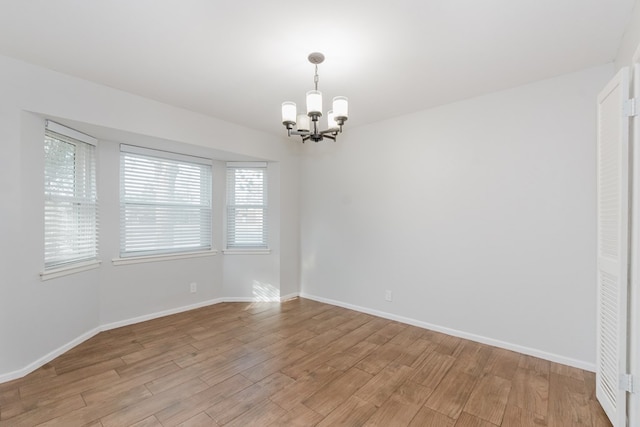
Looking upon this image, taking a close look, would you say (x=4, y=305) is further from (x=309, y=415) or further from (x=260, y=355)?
(x=309, y=415)

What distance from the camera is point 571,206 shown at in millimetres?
2535

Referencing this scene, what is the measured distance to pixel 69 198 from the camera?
2881 mm

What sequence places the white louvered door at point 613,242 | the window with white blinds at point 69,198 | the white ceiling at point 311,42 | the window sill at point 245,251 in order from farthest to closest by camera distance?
the window sill at point 245,251 → the window with white blinds at point 69,198 → the white ceiling at point 311,42 → the white louvered door at point 613,242

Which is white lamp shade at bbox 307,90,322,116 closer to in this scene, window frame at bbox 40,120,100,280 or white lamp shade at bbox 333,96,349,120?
white lamp shade at bbox 333,96,349,120

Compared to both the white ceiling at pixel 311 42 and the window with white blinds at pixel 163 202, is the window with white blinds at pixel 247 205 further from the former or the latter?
the white ceiling at pixel 311 42

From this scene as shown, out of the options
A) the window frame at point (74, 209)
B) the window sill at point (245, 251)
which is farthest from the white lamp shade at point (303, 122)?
the window sill at point (245, 251)

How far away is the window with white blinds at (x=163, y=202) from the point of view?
3.53 m

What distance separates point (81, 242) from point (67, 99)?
1.46m

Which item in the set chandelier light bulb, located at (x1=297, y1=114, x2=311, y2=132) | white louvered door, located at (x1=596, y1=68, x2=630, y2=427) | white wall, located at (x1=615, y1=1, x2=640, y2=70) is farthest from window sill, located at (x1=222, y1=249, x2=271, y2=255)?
white wall, located at (x1=615, y1=1, x2=640, y2=70)

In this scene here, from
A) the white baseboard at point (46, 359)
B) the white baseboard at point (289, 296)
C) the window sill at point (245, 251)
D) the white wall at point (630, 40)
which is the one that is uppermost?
the white wall at point (630, 40)

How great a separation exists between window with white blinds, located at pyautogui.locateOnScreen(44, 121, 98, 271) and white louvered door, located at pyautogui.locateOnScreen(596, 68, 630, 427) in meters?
4.36

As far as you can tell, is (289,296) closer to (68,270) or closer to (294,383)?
(294,383)

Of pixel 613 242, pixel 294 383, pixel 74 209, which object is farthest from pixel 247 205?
pixel 613 242

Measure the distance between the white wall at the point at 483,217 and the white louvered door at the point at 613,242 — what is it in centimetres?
60
